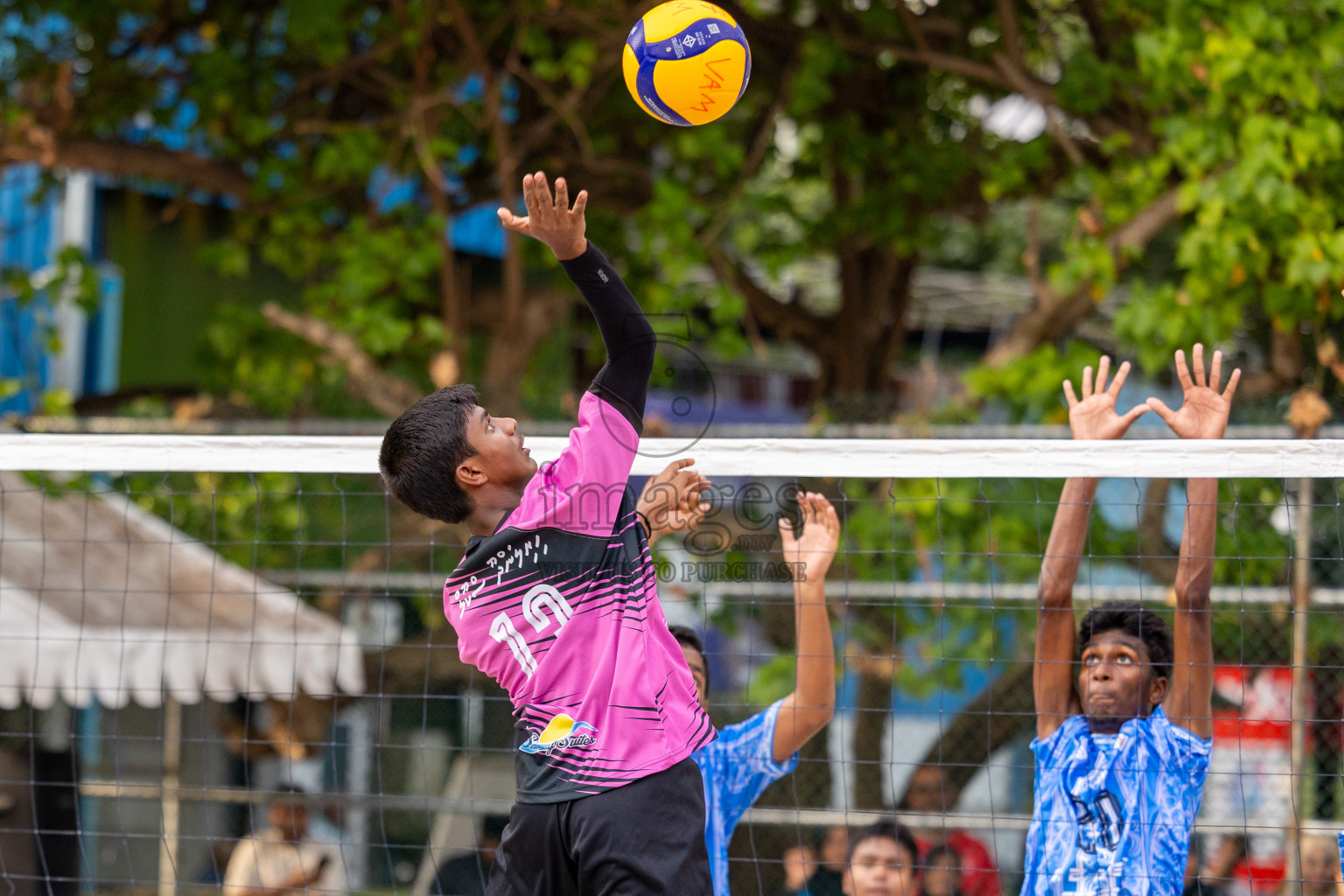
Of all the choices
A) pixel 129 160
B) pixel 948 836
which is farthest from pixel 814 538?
pixel 129 160

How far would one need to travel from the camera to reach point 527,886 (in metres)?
2.36

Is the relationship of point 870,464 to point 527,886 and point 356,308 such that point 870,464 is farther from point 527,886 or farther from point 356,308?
point 356,308

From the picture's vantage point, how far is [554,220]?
2324 mm

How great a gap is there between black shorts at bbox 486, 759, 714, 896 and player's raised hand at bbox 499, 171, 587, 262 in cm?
101

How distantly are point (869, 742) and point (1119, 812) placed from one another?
167 inches

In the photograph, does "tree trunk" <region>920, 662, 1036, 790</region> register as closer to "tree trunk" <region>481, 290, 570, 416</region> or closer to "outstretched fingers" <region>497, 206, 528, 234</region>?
"tree trunk" <region>481, 290, 570, 416</region>

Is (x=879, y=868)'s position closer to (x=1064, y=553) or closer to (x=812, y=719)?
(x=812, y=719)

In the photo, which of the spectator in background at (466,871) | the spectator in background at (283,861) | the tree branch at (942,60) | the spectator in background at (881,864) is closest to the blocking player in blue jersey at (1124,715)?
the spectator in background at (881,864)

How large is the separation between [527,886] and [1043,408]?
4505 mm

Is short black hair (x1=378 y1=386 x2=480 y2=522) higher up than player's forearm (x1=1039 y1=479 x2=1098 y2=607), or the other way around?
short black hair (x1=378 y1=386 x2=480 y2=522)

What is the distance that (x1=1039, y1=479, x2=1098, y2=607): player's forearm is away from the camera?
316 centimetres

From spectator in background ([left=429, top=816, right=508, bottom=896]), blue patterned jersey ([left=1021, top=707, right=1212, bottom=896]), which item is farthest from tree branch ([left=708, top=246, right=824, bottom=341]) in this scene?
blue patterned jersey ([left=1021, top=707, right=1212, bottom=896])

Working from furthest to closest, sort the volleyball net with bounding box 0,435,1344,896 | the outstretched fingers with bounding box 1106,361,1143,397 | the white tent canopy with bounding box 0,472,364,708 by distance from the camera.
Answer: the white tent canopy with bounding box 0,472,364,708, the volleyball net with bounding box 0,435,1344,896, the outstretched fingers with bounding box 1106,361,1143,397

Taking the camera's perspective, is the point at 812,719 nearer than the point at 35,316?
Yes
